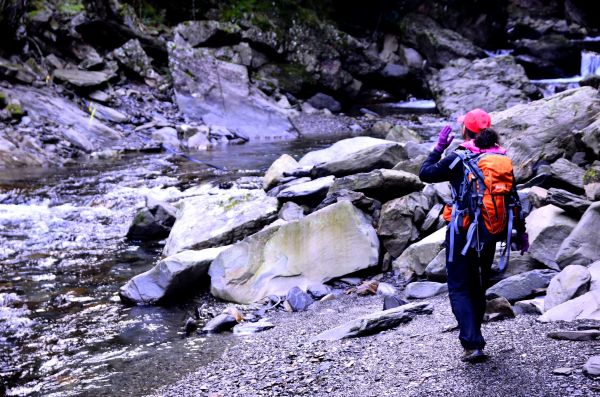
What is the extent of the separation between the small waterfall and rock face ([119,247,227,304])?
32656 mm

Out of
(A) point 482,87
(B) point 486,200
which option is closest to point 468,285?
(B) point 486,200

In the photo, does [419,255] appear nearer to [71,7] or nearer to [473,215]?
[473,215]

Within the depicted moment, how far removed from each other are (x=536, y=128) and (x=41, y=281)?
8.09m

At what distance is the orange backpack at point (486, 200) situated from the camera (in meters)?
4.36

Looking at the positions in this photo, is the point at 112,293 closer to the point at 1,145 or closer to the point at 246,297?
the point at 246,297

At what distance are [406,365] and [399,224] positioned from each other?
3859 millimetres

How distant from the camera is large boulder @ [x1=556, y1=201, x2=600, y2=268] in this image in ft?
20.2

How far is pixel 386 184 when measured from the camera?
9039 millimetres

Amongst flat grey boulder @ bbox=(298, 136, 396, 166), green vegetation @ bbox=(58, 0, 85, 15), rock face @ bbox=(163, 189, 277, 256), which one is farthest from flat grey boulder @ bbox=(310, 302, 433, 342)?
green vegetation @ bbox=(58, 0, 85, 15)

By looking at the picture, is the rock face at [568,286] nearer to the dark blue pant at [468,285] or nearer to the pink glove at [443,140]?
the dark blue pant at [468,285]

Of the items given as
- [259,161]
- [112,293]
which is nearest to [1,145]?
[259,161]

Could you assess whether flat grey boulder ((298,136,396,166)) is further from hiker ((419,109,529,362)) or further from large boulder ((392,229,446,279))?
hiker ((419,109,529,362))

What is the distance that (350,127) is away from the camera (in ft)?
90.2

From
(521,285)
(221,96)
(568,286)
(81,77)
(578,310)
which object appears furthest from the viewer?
(221,96)
